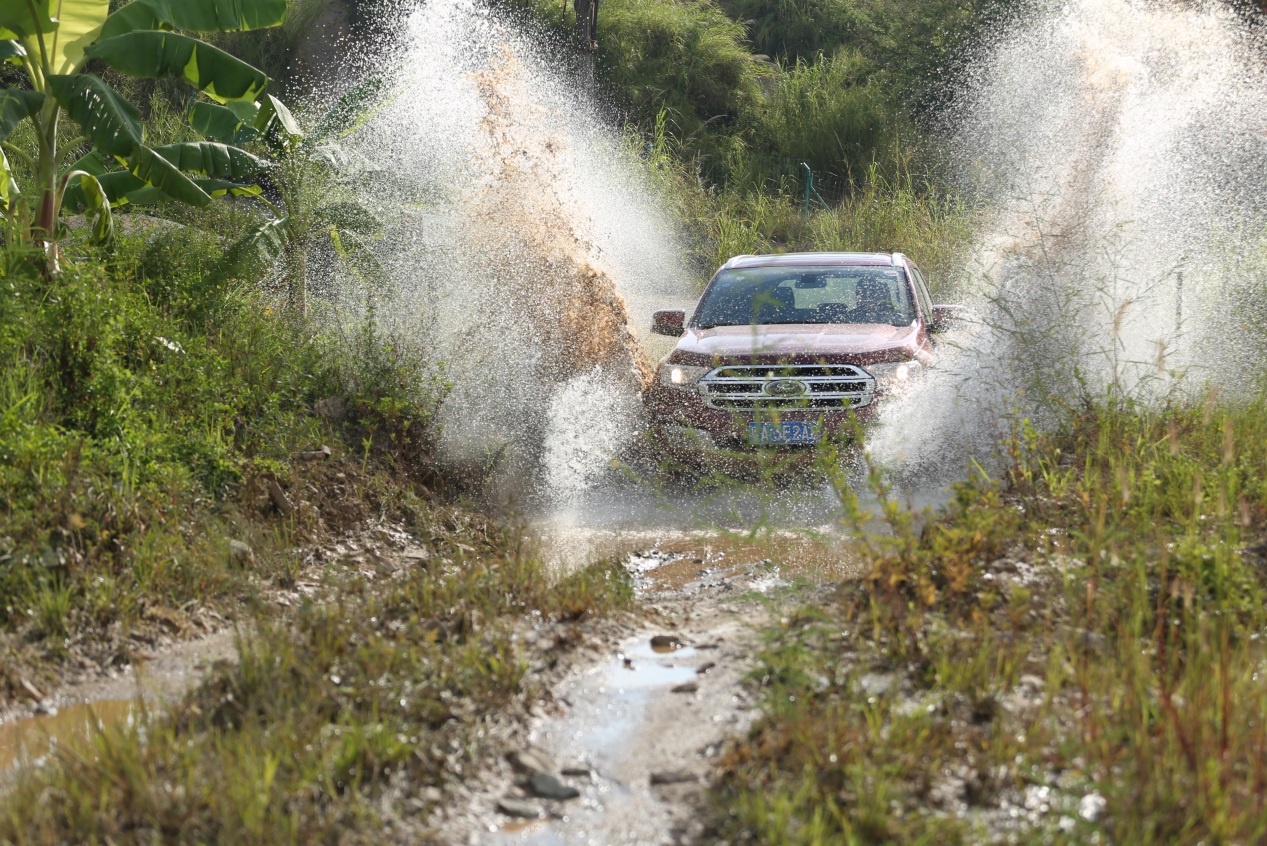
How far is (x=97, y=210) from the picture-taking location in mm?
9453

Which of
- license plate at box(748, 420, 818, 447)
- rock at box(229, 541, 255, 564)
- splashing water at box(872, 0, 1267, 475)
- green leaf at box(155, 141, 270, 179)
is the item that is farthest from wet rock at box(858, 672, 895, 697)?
green leaf at box(155, 141, 270, 179)

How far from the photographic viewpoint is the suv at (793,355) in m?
8.35

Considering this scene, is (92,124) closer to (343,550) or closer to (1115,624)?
(343,550)

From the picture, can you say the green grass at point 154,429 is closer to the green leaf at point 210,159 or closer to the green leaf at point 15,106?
the green leaf at point 210,159

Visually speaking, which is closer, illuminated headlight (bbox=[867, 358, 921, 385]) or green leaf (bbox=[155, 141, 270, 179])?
illuminated headlight (bbox=[867, 358, 921, 385])

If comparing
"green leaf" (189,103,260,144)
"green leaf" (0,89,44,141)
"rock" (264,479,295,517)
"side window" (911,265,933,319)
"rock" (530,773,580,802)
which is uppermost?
"green leaf" (0,89,44,141)

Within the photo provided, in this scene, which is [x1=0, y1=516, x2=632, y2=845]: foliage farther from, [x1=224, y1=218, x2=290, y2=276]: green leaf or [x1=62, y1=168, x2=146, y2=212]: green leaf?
[x1=62, y1=168, x2=146, y2=212]: green leaf

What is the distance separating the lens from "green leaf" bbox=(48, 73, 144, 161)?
8.57m

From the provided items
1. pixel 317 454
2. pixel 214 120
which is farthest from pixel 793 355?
pixel 214 120

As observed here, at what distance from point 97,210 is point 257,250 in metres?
1.17

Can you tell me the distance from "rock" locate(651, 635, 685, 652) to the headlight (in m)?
3.65

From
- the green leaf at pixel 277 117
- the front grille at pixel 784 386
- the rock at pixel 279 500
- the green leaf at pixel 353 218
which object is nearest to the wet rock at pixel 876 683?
the rock at pixel 279 500

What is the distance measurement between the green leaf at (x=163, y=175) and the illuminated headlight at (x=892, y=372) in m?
5.13

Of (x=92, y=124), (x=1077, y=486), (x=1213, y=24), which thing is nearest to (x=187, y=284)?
(x=92, y=124)
